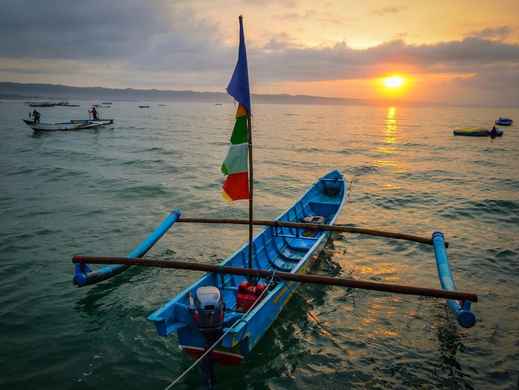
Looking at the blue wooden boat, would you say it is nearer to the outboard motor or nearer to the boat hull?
the outboard motor

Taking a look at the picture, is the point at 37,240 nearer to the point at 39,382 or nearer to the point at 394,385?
the point at 39,382

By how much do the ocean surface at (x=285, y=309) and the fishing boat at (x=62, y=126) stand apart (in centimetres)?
2126

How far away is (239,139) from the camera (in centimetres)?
821

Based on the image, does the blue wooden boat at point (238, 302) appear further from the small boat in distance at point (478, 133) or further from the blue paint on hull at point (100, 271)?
the small boat in distance at point (478, 133)

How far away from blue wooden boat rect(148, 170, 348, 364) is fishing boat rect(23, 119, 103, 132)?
4575 centimetres

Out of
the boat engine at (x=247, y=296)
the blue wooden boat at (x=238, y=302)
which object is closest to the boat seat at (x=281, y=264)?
the blue wooden boat at (x=238, y=302)

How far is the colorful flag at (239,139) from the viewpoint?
25.7 ft

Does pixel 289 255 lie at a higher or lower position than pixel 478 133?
lower

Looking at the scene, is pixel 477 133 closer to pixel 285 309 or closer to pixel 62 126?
pixel 62 126

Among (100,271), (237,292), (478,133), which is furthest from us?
(478,133)

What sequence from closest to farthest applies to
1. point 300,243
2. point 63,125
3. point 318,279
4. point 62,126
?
point 318,279
point 300,243
point 62,126
point 63,125

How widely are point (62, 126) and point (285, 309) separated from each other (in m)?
50.4

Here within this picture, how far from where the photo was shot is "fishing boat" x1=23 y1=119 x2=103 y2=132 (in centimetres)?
4881

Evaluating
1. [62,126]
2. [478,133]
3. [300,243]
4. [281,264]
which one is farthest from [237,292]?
[478,133]
